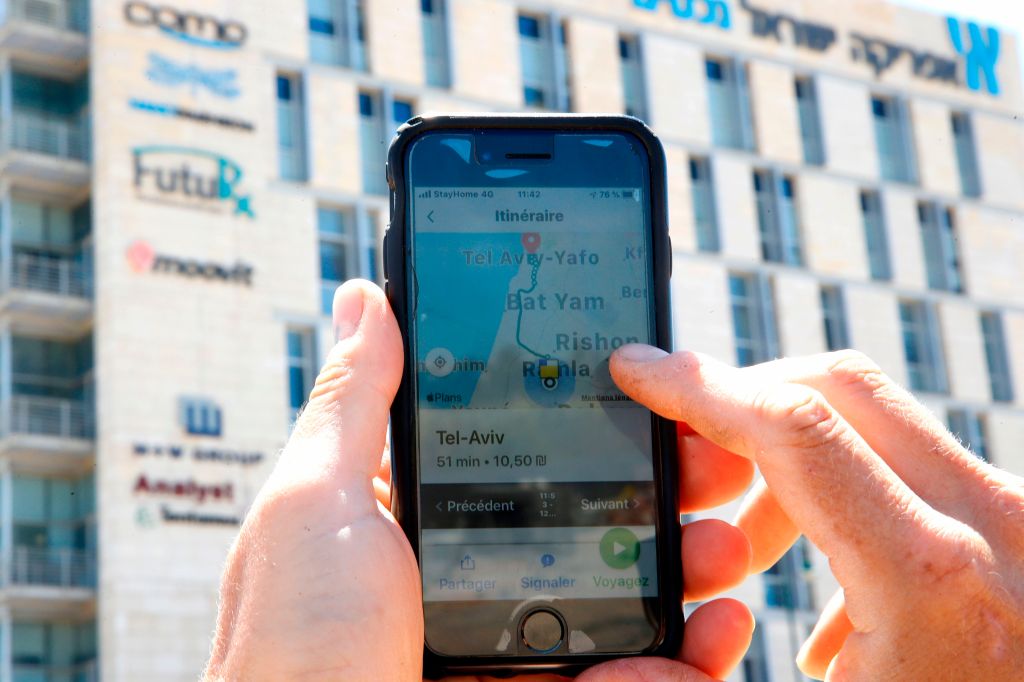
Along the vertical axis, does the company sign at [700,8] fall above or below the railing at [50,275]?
above

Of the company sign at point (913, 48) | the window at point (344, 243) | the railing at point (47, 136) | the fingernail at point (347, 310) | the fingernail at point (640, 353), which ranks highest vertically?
the company sign at point (913, 48)

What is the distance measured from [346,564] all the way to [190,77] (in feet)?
88.7

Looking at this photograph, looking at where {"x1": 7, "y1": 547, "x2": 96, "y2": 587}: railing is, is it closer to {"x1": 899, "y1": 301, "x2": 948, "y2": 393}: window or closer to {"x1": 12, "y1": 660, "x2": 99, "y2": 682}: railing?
{"x1": 12, "y1": 660, "x2": 99, "y2": 682}: railing

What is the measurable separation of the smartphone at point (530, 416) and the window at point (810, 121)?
Answer: 33.8 meters

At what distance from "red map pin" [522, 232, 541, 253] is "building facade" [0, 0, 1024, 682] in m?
24.2

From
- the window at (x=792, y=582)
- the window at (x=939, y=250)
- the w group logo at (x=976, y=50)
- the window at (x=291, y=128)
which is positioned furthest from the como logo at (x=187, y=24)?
the w group logo at (x=976, y=50)

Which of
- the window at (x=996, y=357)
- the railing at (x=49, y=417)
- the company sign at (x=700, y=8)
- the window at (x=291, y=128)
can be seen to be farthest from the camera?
the window at (x=996, y=357)

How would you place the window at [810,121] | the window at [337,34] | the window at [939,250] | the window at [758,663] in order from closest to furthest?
the window at [337,34] < the window at [758,663] < the window at [810,121] < the window at [939,250]

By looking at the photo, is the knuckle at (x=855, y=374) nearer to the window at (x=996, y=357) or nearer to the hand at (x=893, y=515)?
the hand at (x=893, y=515)

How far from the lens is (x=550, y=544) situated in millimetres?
2691

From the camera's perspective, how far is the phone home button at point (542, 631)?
8.57ft

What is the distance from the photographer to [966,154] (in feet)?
127

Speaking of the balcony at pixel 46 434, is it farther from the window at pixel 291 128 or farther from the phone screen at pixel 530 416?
the phone screen at pixel 530 416

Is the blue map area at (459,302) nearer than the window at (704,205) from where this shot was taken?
Yes
